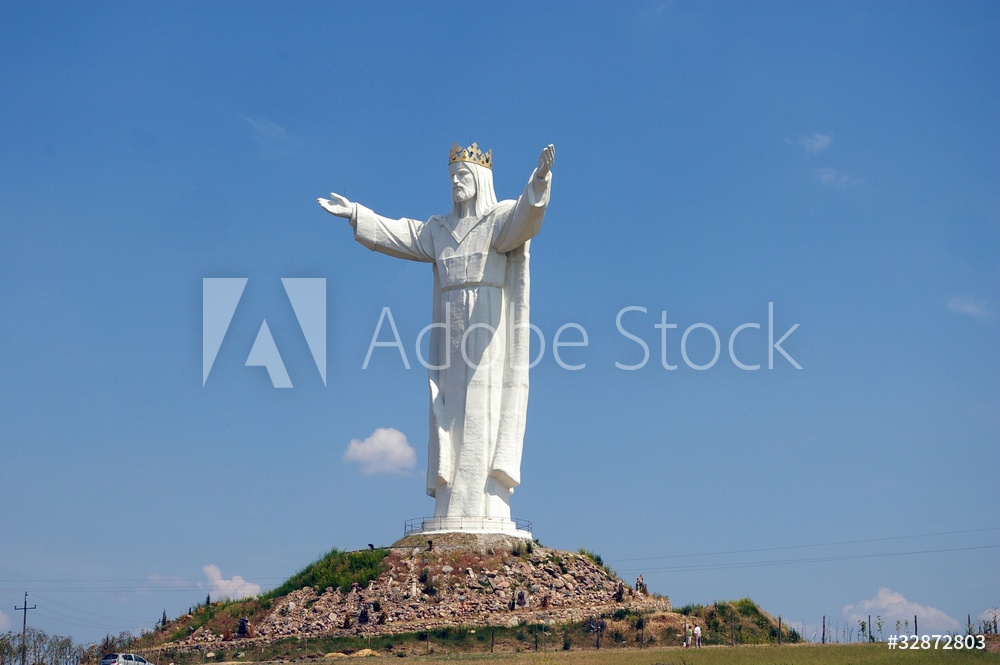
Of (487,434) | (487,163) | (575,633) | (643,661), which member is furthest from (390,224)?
(643,661)

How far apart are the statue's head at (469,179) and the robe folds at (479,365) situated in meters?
0.44

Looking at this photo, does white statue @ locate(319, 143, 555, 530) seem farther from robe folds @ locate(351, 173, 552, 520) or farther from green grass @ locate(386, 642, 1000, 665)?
green grass @ locate(386, 642, 1000, 665)

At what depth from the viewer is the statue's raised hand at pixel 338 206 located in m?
41.9

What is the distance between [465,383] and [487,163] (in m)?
5.74

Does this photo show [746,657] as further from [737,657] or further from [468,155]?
[468,155]

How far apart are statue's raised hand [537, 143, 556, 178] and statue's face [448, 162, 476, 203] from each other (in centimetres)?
357

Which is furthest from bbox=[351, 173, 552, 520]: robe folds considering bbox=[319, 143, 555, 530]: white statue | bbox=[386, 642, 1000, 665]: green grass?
bbox=[386, 642, 1000, 665]: green grass

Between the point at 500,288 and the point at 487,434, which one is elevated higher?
the point at 500,288

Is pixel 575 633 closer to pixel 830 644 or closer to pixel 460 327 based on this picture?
pixel 830 644

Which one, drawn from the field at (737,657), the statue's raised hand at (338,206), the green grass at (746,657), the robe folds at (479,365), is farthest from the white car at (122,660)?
the statue's raised hand at (338,206)

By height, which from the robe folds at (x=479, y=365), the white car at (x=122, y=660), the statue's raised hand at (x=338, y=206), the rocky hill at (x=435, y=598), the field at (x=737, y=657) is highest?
the statue's raised hand at (x=338, y=206)

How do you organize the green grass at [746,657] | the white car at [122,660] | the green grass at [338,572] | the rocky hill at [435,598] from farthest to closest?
the green grass at [338,572] < the rocky hill at [435,598] < the white car at [122,660] < the green grass at [746,657]

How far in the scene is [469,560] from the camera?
127 feet

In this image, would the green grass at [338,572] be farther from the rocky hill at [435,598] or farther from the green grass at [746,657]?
the green grass at [746,657]
